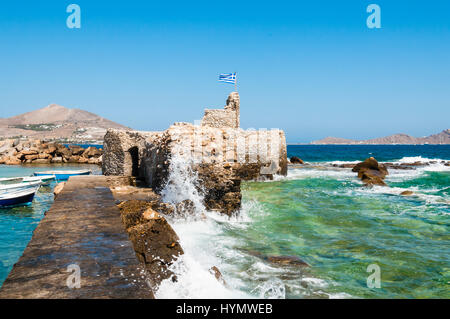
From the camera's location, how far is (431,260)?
6301 millimetres

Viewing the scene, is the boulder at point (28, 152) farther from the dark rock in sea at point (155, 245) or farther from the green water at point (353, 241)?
the dark rock in sea at point (155, 245)

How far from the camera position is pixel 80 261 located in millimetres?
3426

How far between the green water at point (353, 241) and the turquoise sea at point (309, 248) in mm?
17

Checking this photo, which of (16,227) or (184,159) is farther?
(16,227)

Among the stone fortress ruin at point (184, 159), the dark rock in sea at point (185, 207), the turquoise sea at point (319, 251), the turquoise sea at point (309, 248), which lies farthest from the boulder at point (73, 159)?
the dark rock in sea at point (185, 207)

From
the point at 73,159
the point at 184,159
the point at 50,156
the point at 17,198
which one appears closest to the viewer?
the point at 184,159

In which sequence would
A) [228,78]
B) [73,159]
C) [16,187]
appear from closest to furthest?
[16,187], [228,78], [73,159]

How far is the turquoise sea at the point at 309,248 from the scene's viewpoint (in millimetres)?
4816

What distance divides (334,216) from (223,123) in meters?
14.2

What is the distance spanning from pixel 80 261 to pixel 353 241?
5.90 metres

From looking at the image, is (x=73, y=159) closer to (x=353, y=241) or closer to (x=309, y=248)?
(x=309, y=248)

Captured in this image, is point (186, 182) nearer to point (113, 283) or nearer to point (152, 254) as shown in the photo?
point (152, 254)

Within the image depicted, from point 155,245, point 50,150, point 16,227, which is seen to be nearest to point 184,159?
point 155,245

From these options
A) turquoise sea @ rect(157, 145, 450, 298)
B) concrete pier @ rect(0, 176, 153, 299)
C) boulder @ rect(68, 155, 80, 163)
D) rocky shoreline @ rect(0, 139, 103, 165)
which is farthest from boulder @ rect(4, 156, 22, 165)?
concrete pier @ rect(0, 176, 153, 299)
